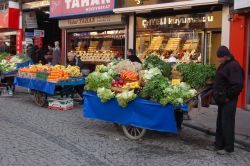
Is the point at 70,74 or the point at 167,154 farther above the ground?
the point at 70,74

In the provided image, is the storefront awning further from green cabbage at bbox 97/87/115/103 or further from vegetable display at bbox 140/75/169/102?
green cabbage at bbox 97/87/115/103

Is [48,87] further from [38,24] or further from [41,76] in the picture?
[38,24]

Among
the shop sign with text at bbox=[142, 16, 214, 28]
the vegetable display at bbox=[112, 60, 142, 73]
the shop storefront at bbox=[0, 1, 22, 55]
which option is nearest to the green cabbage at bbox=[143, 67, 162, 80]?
the vegetable display at bbox=[112, 60, 142, 73]

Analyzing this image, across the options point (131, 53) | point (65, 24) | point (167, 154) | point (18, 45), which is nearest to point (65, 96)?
point (131, 53)

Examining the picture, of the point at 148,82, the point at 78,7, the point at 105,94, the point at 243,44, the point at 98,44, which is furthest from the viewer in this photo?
the point at 98,44

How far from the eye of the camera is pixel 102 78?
8.38 meters

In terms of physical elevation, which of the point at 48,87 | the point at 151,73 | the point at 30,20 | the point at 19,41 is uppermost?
the point at 30,20

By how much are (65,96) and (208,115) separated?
4.42 metres

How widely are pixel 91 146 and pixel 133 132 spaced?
1.13 m

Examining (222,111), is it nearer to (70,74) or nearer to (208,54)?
(70,74)

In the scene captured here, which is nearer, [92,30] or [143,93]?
[143,93]

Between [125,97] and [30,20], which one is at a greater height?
[30,20]

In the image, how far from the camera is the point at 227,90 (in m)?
6.96

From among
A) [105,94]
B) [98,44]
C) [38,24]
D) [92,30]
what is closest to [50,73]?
[105,94]
